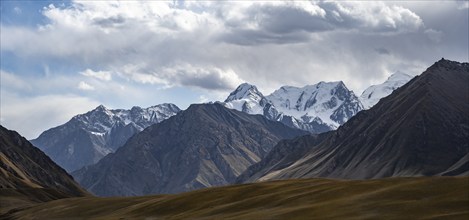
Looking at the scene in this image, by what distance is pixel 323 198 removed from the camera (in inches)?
3711

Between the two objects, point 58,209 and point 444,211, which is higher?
point 58,209

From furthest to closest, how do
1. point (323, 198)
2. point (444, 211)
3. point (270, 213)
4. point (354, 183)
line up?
point (354, 183), point (323, 198), point (270, 213), point (444, 211)

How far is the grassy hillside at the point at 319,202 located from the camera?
73.4m

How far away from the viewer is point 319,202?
91.1 metres

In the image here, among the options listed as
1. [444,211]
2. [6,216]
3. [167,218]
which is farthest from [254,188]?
[6,216]

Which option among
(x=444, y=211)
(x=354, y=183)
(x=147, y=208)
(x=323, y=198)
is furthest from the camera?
(x=147, y=208)

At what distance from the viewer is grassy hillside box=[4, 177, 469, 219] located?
2889 inches

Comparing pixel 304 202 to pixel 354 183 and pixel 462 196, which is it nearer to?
pixel 354 183

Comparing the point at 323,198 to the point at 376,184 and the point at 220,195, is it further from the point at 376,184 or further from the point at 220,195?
the point at 220,195

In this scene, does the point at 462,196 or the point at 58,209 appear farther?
the point at 58,209

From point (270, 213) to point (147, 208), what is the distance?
150 feet

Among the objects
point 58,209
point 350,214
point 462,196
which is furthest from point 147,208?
point 462,196

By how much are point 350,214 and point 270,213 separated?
1538 centimetres

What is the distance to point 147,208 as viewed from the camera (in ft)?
420
